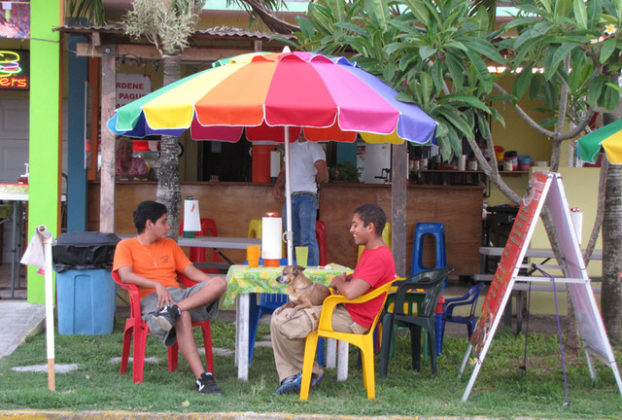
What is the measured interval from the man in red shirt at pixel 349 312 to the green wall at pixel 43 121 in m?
3.89

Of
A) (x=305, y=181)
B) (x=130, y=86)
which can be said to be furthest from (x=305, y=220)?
(x=130, y=86)

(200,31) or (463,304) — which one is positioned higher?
(200,31)

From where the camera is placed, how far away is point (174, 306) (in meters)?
5.09

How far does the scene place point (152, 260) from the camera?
551 centimetres

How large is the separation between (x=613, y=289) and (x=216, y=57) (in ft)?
14.6

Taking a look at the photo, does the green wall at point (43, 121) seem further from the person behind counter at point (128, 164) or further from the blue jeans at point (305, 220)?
the blue jeans at point (305, 220)

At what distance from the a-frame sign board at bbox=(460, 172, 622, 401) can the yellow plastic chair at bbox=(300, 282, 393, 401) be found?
625mm

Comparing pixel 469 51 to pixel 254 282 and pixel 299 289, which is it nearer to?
pixel 299 289

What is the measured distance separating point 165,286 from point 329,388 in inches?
53.7

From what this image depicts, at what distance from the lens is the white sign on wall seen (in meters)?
10.3

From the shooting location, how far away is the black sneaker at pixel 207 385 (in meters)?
4.95

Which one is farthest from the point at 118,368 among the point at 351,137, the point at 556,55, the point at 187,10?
the point at 556,55

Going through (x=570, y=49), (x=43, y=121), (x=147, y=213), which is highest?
(x=570, y=49)

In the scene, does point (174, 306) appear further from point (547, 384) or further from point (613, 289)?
point (613, 289)
